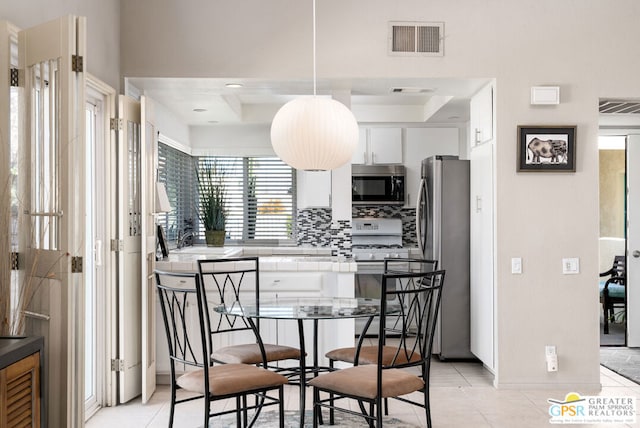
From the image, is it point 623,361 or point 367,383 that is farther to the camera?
point 623,361

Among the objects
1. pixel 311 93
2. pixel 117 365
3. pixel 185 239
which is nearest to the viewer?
pixel 117 365

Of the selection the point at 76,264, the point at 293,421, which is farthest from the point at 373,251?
the point at 76,264

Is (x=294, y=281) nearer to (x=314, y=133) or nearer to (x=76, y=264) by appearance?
(x=314, y=133)

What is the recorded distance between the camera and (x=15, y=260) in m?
3.04

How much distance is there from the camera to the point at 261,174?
802cm

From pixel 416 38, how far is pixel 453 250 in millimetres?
1832

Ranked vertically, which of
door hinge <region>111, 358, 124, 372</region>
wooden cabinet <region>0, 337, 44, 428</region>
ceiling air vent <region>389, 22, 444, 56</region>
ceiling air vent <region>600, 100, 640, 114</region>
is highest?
ceiling air vent <region>389, 22, 444, 56</region>

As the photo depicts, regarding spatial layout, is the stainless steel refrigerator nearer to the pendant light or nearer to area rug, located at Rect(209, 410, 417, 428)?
area rug, located at Rect(209, 410, 417, 428)

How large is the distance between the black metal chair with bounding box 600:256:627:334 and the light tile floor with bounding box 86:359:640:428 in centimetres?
179

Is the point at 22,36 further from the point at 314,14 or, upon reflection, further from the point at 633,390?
the point at 633,390

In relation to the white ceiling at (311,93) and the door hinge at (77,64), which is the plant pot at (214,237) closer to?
the white ceiling at (311,93)

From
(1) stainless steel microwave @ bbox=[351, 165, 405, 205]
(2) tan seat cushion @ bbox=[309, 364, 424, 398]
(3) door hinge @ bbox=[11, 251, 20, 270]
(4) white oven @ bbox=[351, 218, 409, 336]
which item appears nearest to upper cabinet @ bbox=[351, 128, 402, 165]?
(1) stainless steel microwave @ bbox=[351, 165, 405, 205]

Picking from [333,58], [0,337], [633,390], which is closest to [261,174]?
[333,58]

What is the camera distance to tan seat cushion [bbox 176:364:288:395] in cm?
323
